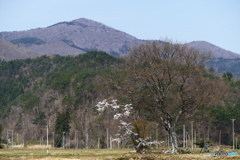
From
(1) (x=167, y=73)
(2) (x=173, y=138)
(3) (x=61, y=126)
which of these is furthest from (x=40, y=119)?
(2) (x=173, y=138)

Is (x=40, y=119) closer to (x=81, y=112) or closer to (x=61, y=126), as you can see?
(x=81, y=112)

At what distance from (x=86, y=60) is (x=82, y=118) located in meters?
59.6

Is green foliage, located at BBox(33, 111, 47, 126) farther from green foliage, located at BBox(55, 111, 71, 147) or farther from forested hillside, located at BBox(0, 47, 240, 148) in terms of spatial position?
green foliage, located at BBox(55, 111, 71, 147)

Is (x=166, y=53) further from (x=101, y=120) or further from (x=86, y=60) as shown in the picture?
(x=86, y=60)

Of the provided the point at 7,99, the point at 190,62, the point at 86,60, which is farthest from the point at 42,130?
the point at 190,62

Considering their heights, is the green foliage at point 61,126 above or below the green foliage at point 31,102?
below

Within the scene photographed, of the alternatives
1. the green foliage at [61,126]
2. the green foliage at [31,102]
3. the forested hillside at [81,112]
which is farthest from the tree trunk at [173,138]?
the green foliage at [31,102]

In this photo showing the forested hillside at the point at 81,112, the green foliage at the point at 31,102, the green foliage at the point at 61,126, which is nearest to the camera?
the forested hillside at the point at 81,112

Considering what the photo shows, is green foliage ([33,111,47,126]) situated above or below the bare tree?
below

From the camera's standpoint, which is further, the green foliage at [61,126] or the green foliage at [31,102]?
the green foliage at [31,102]

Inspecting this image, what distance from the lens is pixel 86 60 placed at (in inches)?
7692

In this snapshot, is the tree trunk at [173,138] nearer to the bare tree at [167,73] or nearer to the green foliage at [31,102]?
the bare tree at [167,73]

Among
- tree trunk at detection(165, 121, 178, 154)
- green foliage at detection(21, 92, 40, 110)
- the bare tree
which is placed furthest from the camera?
green foliage at detection(21, 92, 40, 110)

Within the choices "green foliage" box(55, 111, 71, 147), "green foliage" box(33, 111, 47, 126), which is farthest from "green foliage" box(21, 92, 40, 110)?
"green foliage" box(55, 111, 71, 147)
